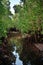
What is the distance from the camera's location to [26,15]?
174 ft

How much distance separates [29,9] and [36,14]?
6.51 metres

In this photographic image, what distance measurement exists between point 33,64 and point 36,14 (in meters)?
19.5


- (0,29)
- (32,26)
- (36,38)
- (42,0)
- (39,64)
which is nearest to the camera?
(39,64)

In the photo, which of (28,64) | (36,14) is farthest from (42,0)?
(28,64)

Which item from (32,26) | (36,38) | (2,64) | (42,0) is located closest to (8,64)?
(2,64)

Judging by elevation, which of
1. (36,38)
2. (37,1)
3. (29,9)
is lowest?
(36,38)

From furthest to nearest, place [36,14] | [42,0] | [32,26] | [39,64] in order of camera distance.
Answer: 1. [32,26]
2. [36,14]
3. [42,0]
4. [39,64]

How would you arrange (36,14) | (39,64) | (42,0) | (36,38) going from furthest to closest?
(36,38) → (36,14) → (42,0) → (39,64)

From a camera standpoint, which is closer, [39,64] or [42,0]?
[39,64]

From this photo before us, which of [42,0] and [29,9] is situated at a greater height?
[42,0]

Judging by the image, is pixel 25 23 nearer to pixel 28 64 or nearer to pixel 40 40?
pixel 40 40

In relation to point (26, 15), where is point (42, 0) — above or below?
above

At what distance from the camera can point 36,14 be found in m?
45.7

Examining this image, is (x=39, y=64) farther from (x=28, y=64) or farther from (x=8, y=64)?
(x=8, y=64)
